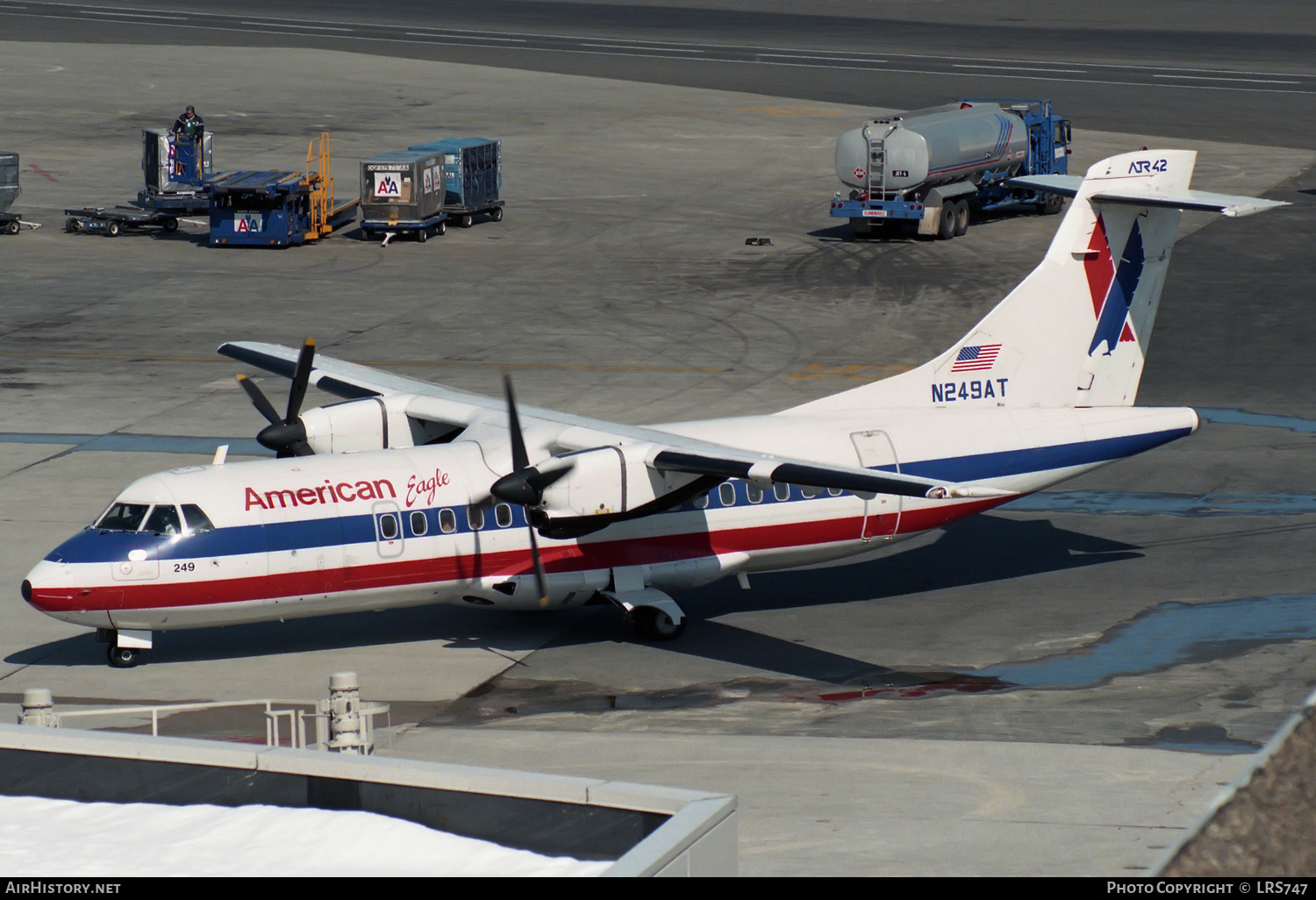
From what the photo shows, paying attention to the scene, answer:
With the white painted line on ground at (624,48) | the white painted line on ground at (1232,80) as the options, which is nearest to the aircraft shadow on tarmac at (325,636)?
the white painted line on ground at (1232,80)

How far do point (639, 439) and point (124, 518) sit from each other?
22.8 ft

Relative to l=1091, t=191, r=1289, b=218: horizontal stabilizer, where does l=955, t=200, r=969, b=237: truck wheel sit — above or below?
below

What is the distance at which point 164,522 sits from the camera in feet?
73.2

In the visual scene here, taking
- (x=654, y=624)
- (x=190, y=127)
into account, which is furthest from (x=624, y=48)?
(x=654, y=624)

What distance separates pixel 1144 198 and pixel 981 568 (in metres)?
6.56

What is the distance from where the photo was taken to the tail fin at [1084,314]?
1048 inches

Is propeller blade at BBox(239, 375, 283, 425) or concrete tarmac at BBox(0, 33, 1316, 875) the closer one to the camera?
concrete tarmac at BBox(0, 33, 1316, 875)

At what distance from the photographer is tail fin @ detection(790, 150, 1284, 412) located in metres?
26.6

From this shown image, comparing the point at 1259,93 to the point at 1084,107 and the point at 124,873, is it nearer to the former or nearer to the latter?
the point at 1084,107

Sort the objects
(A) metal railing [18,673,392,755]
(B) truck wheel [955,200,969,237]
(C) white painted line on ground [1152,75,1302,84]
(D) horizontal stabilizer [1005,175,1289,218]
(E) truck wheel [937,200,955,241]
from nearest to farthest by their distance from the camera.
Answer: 1. (A) metal railing [18,673,392,755]
2. (D) horizontal stabilizer [1005,175,1289,218]
3. (E) truck wheel [937,200,955,241]
4. (B) truck wheel [955,200,969,237]
5. (C) white painted line on ground [1152,75,1302,84]

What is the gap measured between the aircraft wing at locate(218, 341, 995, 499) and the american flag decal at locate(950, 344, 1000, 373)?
2.52 meters

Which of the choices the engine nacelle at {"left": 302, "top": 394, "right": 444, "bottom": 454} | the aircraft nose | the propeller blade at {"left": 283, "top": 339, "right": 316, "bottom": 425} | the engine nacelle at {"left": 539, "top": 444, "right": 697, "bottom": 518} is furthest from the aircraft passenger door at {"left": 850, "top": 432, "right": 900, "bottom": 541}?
the aircraft nose

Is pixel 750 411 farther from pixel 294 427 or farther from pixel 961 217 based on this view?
pixel 961 217

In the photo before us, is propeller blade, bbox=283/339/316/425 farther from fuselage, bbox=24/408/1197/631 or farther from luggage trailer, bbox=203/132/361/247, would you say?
luggage trailer, bbox=203/132/361/247
